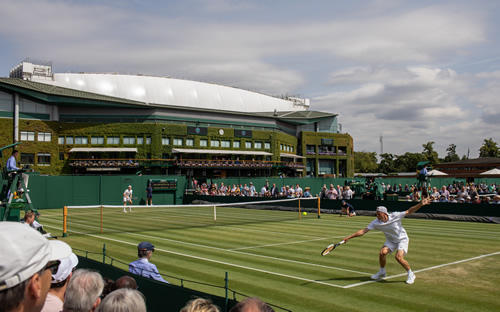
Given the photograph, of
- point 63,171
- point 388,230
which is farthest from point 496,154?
point 388,230

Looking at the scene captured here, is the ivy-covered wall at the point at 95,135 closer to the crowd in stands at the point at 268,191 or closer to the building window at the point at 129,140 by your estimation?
the building window at the point at 129,140

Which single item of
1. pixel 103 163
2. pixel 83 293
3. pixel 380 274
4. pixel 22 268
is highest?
pixel 103 163

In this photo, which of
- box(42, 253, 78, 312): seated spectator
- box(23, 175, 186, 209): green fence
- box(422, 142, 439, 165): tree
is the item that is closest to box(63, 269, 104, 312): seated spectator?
box(42, 253, 78, 312): seated spectator

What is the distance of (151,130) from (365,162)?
10434 centimetres

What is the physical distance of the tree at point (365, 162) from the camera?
154 metres

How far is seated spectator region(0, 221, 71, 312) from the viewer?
86.6 inches

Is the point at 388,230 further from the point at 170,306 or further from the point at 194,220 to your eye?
the point at 194,220

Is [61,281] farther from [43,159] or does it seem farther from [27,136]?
[43,159]

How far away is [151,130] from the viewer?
72.3 meters

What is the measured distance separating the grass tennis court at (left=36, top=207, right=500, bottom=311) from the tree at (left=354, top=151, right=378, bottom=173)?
13249cm

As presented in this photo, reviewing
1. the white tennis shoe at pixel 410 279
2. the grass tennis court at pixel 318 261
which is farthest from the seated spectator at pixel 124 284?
the white tennis shoe at pixel 410 279

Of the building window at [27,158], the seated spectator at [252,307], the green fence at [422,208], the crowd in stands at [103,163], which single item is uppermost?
the building window at [27,158]

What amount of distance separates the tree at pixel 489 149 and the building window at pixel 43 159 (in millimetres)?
107859

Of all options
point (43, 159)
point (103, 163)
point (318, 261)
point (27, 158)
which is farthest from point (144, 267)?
point (43, 159)
